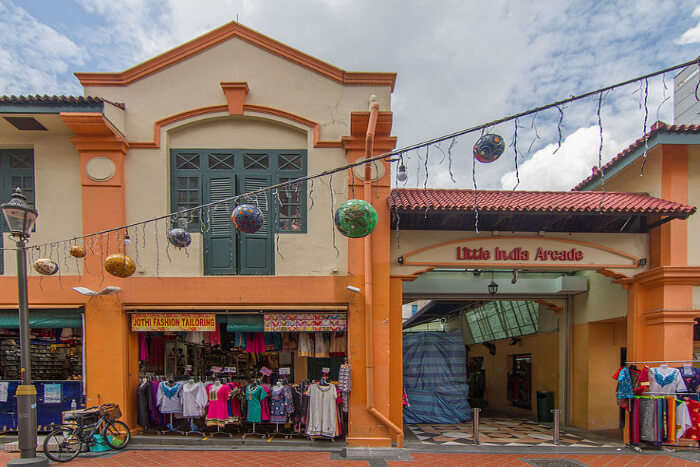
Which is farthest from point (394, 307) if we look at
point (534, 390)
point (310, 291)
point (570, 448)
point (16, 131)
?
point (16, 131)

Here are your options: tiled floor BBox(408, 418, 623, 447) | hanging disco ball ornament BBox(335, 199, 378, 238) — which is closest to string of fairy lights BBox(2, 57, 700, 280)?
hanging disco ball ornament BBox(335, 199, 378, 238)

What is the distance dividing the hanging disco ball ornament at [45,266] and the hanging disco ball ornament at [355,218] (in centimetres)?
612

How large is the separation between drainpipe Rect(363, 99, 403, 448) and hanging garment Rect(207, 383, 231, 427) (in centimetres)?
299

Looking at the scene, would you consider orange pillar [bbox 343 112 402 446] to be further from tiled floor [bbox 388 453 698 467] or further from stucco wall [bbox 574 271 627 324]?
stucco wall [bbox 574 271 627 324]

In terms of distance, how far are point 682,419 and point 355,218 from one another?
322 inches

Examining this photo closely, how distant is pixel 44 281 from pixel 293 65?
699cm

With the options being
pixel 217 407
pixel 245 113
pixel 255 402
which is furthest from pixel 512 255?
pixel 217 407

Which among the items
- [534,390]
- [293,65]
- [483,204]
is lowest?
[534,390]

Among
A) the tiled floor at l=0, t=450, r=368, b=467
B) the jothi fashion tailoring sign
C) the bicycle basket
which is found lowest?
the tiled floor at l=0, t=450, r=368, b=467

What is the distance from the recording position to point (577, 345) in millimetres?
12711

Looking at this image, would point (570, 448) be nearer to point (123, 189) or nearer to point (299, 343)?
point (299, 343)

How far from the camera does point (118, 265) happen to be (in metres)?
8.21

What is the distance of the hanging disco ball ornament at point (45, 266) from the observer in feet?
28.9

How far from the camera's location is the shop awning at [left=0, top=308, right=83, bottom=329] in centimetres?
940
